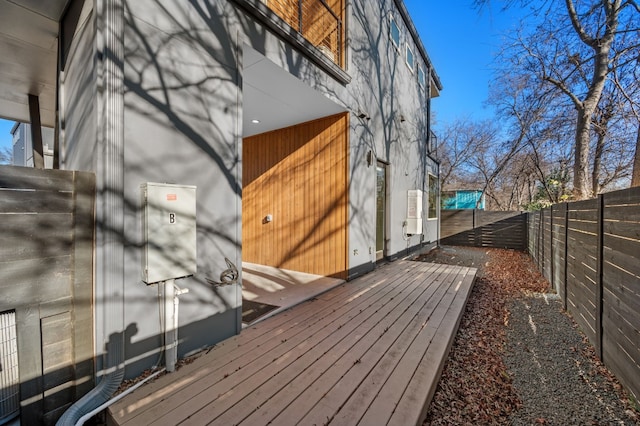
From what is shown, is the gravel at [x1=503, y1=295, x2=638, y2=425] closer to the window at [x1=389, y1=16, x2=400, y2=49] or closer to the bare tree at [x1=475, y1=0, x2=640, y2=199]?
the bare tree at [x1=475, y1=0, x2=640, y2=199]

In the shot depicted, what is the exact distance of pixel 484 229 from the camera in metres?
10.1

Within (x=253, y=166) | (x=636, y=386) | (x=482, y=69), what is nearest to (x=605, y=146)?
(x=482, y=69)

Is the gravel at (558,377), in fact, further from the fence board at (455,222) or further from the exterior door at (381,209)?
the fence board at (455,222)

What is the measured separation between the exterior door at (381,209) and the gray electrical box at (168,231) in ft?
14.3

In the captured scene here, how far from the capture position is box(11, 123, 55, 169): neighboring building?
5270 mm

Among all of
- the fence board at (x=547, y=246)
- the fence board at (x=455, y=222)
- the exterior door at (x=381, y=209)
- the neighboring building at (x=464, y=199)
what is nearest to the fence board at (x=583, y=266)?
the fence board at (x=547, y=246)

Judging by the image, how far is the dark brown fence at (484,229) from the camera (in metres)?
9.47

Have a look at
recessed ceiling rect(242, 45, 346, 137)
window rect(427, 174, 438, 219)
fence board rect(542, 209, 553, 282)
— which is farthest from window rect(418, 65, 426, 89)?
recessed ceiling rect(242, 45, 346, 137)

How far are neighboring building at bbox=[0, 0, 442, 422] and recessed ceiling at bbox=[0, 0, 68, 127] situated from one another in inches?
7.4

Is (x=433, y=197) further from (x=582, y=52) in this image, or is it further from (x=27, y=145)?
(x=27, y=145)

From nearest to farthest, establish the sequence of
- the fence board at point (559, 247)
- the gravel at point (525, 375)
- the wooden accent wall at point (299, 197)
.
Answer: the gravel at point (525, 375), the fence board at point (559, 247), the wooden accent wall at point (299, 197)

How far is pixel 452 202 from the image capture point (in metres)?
20.6

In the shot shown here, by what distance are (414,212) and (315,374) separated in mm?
5913

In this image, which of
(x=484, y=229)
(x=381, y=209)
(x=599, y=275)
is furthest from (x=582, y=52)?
(x=599, y=275)
